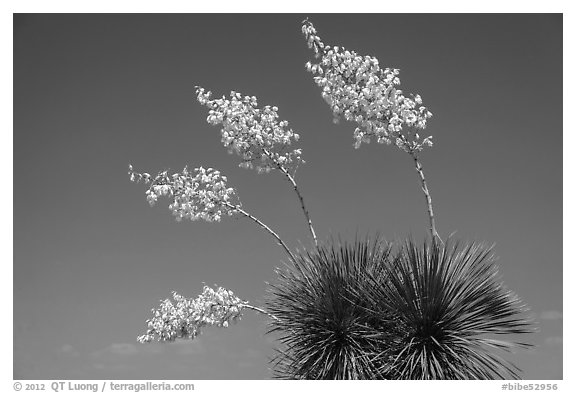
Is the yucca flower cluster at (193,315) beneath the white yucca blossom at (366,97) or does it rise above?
beneath

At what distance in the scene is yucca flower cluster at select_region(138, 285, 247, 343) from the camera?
43.6 ft

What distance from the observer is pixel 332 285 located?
11.2 metres

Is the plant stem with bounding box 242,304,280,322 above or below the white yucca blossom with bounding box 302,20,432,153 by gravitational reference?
below

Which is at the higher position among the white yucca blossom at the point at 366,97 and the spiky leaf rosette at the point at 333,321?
the white yucca blossom at the point at 366,97

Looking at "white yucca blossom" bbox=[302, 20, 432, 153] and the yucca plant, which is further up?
"white yucca blossom" bbox=[302, 20, 432, 153]

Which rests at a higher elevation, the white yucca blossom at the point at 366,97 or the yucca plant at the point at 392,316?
the white yucca blossom at the point at 366,97

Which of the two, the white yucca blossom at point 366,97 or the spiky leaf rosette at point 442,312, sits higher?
the white yucca blossom at point 366,97

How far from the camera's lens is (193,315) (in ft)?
44.2

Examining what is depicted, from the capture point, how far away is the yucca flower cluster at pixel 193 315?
1329 cm
